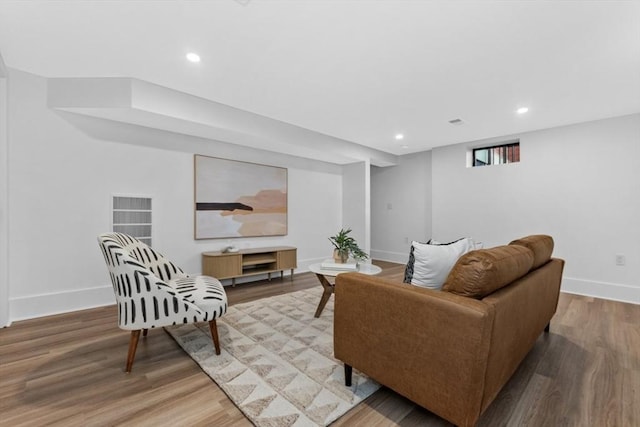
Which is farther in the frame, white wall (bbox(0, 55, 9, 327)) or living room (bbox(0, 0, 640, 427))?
living room (bbox(0, 0, 640, 427))

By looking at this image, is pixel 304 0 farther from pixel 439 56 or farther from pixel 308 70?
pixel 439 56

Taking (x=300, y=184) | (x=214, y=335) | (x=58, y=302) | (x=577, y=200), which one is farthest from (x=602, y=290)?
(x=58, y=302)

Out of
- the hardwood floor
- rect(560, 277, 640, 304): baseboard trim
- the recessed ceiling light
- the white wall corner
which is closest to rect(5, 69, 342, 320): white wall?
the white wall corner

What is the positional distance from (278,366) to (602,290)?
14.4 ft

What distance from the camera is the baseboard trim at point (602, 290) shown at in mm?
3477

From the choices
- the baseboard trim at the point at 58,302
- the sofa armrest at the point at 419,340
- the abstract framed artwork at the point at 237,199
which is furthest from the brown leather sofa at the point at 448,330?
the baseboard trim at the point at 58,302

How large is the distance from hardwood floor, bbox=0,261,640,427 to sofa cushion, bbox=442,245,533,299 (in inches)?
28.1

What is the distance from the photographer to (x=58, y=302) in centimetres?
286

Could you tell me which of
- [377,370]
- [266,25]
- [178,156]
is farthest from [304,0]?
[178,156]

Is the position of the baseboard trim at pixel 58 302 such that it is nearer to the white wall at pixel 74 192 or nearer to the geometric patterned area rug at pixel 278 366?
the white wall at pixel 74 192

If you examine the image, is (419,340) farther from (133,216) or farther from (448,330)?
(133,216)

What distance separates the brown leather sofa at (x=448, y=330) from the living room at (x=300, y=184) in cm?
183

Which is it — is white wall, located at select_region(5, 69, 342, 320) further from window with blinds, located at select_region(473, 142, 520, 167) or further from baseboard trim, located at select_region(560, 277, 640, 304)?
baseboard trim, located at select_region(560, 277, 640, 304)

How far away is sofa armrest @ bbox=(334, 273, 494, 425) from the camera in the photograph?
1.13 m
